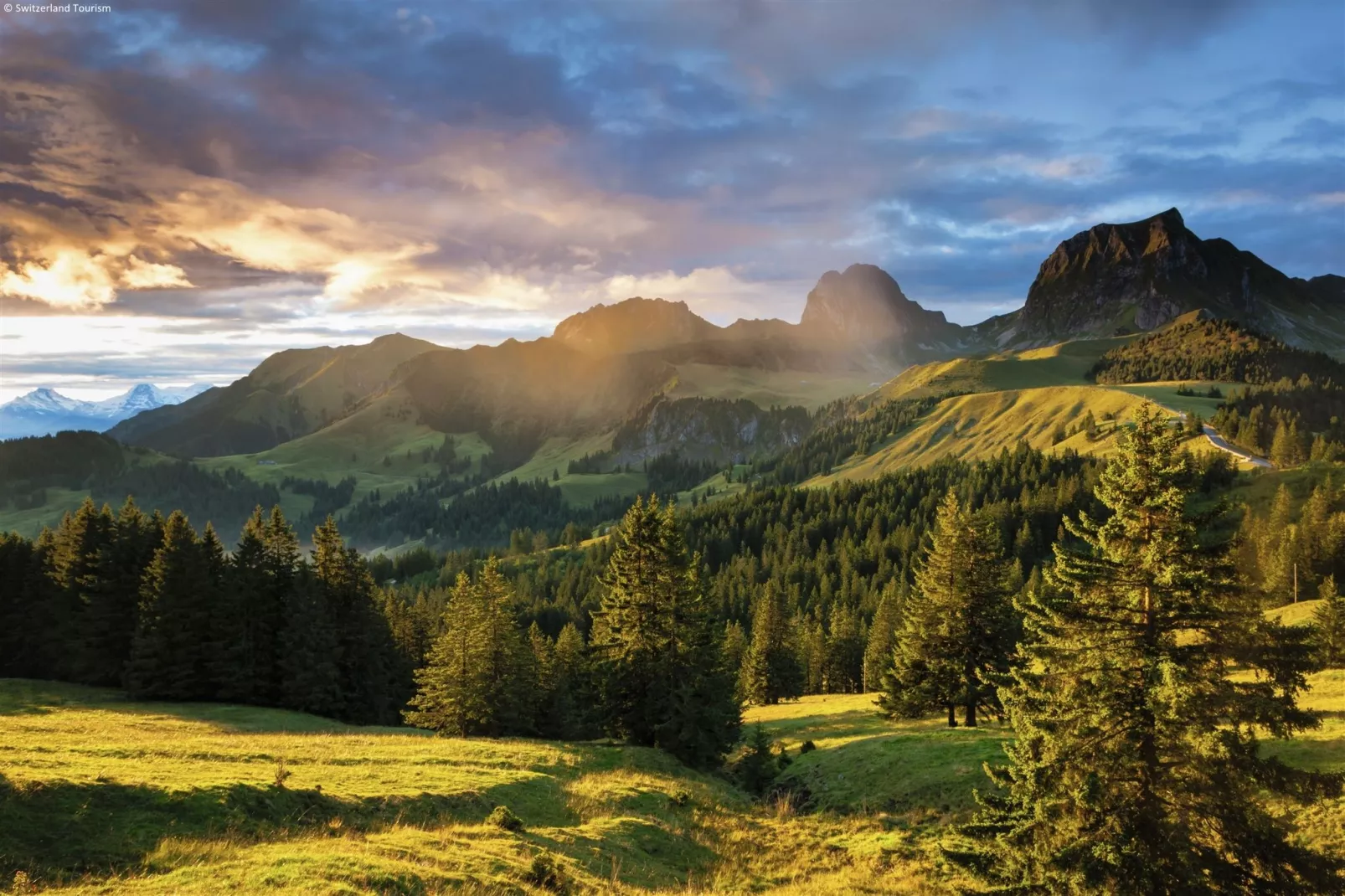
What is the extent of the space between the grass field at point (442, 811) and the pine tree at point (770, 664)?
2102 inches

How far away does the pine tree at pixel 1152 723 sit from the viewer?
16750 millimetres

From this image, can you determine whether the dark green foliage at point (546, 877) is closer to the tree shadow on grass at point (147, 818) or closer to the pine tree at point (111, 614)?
the tree shadow on grass at point (147, 818)

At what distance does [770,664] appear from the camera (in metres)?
100

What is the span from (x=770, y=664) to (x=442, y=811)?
82634 millimetres

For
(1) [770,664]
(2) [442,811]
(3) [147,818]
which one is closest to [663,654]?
(2) [442,811]

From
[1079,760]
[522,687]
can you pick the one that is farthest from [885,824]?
[522,687]

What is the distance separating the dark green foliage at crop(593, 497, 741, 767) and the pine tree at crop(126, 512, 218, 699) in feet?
119

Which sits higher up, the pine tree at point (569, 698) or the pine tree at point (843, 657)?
the pine tree at point (569, 698)

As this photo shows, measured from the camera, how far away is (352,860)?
15.7m

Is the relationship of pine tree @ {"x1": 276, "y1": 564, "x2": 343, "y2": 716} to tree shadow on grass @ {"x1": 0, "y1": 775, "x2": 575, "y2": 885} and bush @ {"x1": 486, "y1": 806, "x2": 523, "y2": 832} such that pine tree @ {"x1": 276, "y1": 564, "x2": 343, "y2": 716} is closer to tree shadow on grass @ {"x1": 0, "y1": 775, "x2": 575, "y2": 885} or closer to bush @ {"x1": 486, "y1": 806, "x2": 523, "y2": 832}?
tree shadow on grass @ {"x1": 0, "y1": 775, "x2": 575, "y2": 885}

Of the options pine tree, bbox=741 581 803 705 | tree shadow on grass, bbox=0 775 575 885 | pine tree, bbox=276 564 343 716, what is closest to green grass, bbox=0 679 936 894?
tree shadow on grass, bbox=0 775 575 885

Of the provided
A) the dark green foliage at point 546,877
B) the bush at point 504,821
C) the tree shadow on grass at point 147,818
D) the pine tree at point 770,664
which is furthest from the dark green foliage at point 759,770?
the pine tree at point 770,664

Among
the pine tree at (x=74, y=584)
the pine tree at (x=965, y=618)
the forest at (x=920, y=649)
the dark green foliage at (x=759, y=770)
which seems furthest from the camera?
the pine tree at (x=74, y=584)

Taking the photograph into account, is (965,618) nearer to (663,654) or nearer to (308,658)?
(663,654)
